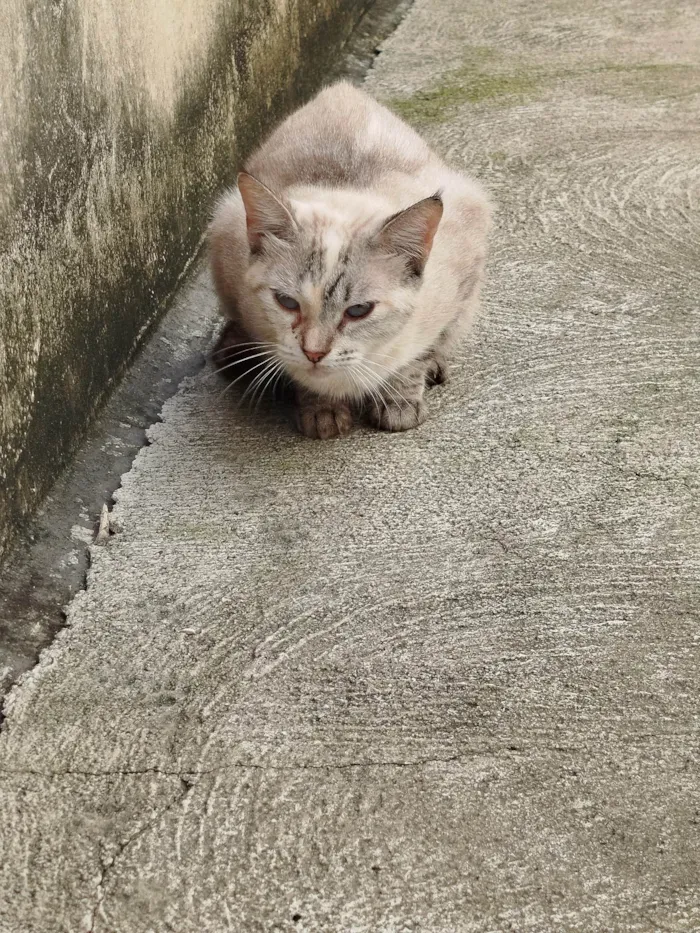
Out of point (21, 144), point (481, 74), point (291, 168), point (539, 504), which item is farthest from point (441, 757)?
point (481, 74)

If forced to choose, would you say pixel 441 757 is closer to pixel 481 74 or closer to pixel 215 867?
pixel 215 867

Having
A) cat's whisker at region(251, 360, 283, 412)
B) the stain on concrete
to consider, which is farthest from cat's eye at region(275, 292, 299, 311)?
the stain on concrete

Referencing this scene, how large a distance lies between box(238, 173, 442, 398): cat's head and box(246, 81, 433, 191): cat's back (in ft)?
1.16

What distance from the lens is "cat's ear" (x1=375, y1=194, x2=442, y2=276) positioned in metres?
2.43

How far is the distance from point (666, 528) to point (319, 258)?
0.98 metres

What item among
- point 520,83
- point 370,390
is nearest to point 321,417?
point 370,390

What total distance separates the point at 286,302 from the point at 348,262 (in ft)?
0.58

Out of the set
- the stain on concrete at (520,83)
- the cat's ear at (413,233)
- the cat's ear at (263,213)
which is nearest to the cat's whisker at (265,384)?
the cat's ear at (263,213)

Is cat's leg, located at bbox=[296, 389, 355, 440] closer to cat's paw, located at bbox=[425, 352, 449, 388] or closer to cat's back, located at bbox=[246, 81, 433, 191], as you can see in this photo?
cat's paw, located at bbox=[425, 352, 449, 388]

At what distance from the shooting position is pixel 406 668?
81.4 inches

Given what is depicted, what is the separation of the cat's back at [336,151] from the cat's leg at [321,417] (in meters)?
0.58

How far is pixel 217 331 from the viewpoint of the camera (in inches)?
129

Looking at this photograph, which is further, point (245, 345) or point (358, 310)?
point (245, 345)

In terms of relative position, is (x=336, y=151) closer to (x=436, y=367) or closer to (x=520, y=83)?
(x=436, y=367)
